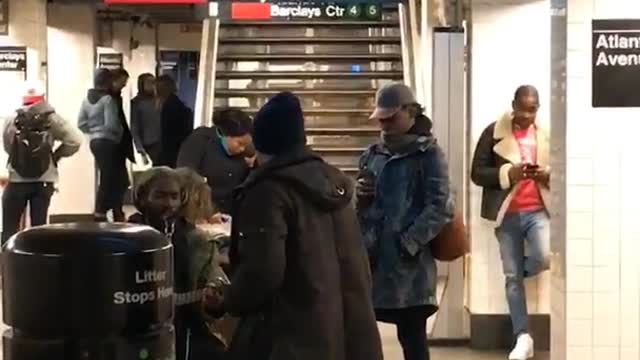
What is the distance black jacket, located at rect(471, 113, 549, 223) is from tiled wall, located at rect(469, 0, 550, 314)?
31cm

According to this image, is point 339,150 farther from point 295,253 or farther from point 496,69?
point 295,253

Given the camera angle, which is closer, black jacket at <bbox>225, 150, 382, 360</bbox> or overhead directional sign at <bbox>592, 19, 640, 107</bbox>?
black jacket at <bbox>225, 150, 382, 360</bbox>

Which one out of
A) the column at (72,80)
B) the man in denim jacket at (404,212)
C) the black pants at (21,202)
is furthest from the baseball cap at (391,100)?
the column at (72,80)

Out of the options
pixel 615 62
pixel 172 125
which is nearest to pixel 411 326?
pixel 615 62

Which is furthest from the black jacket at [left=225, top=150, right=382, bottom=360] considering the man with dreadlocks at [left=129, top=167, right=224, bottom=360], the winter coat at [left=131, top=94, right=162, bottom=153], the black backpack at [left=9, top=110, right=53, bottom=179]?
the winter coat at [left=131, top=94, right=162, bottom=153]

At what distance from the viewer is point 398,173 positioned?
5660 mm

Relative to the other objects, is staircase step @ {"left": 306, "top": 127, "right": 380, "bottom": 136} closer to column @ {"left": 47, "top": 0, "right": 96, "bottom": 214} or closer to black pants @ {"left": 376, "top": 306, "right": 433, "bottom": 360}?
column @ {"left": 47, "top": 0, "right": 96, "bottom": 214}

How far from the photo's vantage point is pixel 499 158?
749 cm

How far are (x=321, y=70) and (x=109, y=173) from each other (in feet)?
8.63

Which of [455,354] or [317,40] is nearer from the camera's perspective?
[455,354]

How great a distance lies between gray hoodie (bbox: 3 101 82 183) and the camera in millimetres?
9609

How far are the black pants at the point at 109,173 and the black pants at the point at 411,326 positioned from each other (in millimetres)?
7430

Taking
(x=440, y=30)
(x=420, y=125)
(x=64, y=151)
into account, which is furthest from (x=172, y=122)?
(x=420, y=125)

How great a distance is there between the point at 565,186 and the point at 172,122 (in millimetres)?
6092
